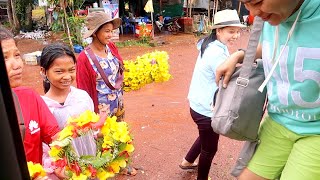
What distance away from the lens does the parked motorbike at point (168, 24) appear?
15930 mm

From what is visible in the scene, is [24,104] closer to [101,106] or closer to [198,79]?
[101,106]

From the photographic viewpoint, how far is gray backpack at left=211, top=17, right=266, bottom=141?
1839 millimetres

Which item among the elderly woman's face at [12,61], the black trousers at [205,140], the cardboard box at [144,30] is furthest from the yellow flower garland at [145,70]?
the cardboard box at [144,30]

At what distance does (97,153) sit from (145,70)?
2.15 metres

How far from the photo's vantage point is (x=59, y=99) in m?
2.73

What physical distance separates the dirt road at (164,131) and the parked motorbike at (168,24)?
6.92m

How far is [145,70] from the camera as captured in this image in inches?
153

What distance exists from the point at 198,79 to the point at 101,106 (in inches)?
42.8

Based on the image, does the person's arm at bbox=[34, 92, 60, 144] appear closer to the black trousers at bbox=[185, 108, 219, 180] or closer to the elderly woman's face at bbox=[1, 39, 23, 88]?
the elderly woman's face at bbox=[1, 39, 23, 88]

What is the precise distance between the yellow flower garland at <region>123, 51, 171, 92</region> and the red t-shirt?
178 centimetres

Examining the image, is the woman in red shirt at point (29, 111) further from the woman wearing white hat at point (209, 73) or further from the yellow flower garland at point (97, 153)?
the woman wearing white hat at point (209, 73)

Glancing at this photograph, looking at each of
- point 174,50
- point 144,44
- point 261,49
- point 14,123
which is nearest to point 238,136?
point 261,49

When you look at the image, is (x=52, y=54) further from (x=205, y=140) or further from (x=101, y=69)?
(x=205, y=140)

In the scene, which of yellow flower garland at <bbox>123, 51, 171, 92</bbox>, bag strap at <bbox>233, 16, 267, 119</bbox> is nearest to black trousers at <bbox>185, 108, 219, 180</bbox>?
yellow flower garland at <bbox>123, 51, 171, 92</bbox>
